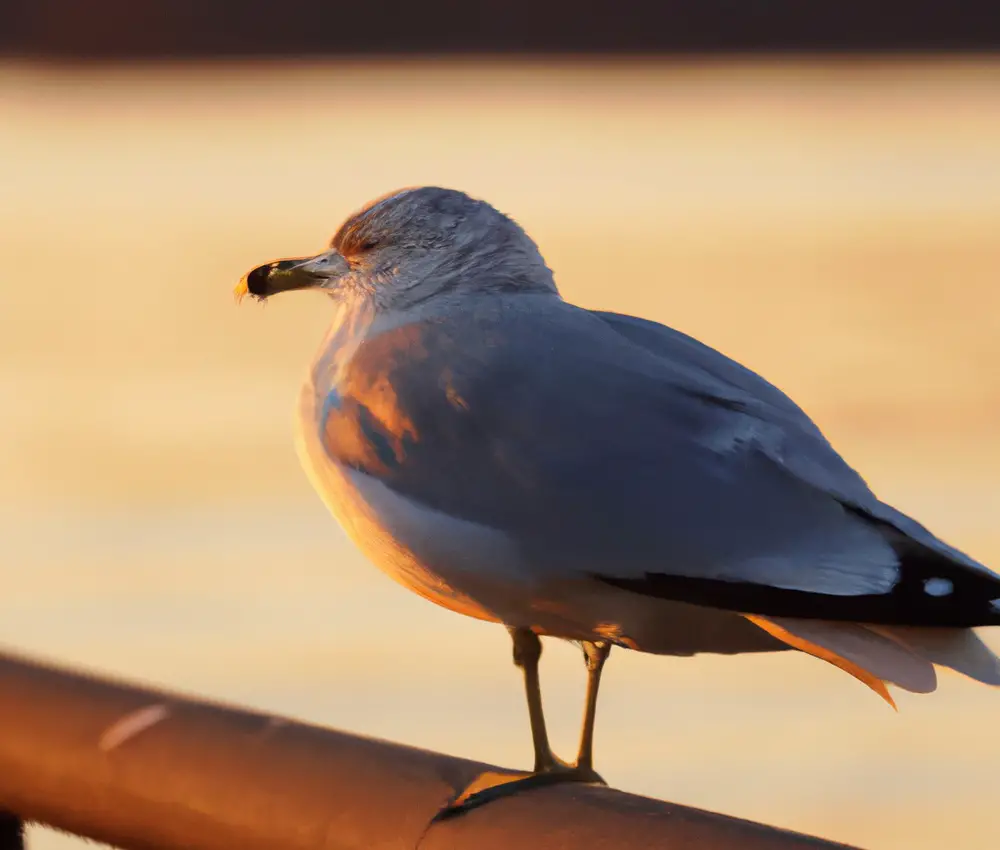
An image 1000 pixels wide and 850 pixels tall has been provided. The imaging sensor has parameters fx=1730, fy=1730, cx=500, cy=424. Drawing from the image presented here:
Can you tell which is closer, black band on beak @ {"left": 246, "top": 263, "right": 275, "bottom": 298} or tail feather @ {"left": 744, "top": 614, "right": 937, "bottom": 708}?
tail feather @ {"left": 744, "top": 614, "right": 937, "bottom": 708}

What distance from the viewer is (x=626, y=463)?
1233 millimetres

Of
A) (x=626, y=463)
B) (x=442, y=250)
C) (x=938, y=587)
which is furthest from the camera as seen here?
(x=442, y=250)

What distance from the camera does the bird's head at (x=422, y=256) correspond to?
4.61 ft

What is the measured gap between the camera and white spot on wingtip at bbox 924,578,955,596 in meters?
1.09

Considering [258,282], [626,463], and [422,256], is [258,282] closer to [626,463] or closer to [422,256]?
[422,256]

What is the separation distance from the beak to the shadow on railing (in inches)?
14.2

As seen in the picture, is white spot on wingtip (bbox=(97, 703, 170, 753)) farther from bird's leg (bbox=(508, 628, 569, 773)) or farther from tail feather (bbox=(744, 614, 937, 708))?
tail feather (bbox=(744, 614, 937, 708))

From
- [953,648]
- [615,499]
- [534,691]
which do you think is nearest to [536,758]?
[534,691]

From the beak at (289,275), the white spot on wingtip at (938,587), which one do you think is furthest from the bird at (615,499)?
the beak at (289,275)

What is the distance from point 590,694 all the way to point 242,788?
1.16 feet

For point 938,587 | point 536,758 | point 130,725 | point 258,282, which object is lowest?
point 536,758

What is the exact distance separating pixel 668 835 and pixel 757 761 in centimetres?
295

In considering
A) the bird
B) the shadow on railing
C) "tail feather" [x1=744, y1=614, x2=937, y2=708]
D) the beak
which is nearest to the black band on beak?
the beak

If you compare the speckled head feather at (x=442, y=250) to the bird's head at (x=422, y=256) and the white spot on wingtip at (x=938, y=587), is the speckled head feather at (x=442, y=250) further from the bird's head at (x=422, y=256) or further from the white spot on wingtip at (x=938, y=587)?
the white spot on wingtip at (x=938, y=587)
